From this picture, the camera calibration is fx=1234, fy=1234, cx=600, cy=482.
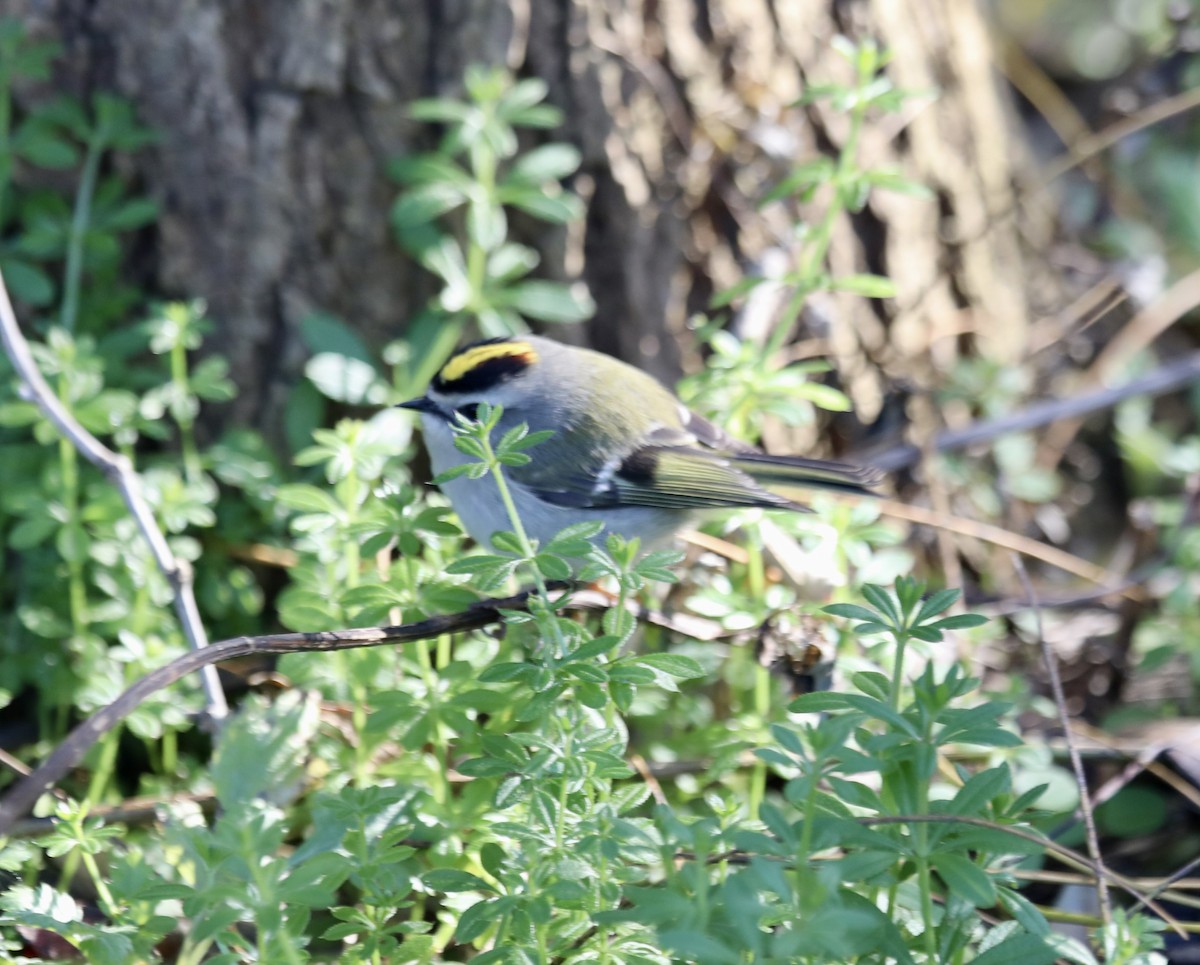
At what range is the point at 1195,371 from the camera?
3492 millimetres

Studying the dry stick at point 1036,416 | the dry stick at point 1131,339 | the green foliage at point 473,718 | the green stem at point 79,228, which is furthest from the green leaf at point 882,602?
the dry stick at point 1131,339

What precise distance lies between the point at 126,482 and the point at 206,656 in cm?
80

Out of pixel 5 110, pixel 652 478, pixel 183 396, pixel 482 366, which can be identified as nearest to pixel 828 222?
pixel 652 478

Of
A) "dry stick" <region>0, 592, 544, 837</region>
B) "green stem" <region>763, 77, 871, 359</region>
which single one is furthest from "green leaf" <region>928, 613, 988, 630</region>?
"green stem" <region>763, 77, 871, 359</region>

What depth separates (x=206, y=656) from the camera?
5.84ft

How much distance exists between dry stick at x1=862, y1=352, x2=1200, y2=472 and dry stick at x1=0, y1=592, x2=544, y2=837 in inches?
57.7

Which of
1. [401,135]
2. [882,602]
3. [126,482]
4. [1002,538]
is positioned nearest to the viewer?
[882,602]

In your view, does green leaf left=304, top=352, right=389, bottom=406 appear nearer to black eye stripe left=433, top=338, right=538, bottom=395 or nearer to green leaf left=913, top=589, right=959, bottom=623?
black eye stripe left=433, top=338, right=538, bottom=395

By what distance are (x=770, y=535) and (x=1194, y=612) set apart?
1.13 meters

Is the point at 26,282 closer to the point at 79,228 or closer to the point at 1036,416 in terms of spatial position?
the point at 79,228

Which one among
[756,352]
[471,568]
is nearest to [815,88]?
[756,352]

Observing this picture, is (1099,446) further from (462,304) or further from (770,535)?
(462,304)

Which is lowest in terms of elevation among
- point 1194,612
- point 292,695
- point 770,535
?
point 1194,612

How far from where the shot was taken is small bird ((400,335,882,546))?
8.79 feet
